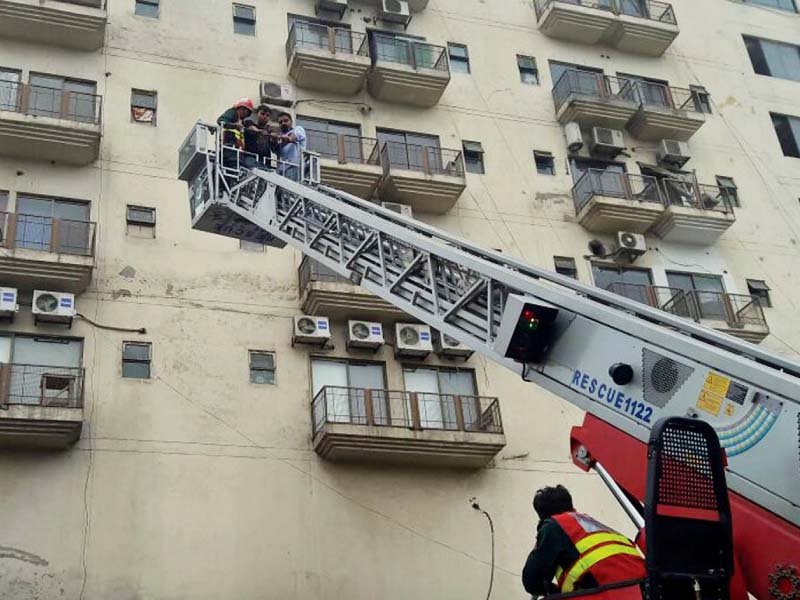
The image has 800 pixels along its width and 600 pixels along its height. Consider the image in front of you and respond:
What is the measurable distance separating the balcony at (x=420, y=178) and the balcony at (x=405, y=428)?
14.6ft

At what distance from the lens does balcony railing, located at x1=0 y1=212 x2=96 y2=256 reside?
16.8 metres

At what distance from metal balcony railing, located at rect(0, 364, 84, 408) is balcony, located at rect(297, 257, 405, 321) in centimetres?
434

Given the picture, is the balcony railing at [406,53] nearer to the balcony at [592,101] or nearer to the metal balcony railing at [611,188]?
the balcony at [592,101]

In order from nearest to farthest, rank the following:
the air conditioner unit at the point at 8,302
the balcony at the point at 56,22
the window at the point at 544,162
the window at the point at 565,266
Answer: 1. the air conditioner unit at the point at 8,302
2. the balcony at the point at 56,22
3. the window at the point at 565,266
4. the window at the point at 544,162

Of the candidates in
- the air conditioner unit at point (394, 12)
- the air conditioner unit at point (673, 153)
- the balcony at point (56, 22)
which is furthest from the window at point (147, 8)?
the air conditioner unit at point (673, 153)

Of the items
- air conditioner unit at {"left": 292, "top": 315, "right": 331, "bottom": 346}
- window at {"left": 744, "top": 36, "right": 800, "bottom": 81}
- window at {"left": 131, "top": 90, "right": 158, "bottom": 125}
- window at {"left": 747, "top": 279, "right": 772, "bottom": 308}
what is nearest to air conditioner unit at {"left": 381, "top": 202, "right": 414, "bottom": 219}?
air conditioner unit at {"left": 292, "top": 315, "right": 331, "bottom": 346}

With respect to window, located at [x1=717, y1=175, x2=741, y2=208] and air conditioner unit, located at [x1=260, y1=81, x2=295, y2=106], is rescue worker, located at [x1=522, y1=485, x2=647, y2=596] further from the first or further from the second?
window, located at [x1=717, y1=175, x2=741, y2=208]

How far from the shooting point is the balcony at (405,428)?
16516mm

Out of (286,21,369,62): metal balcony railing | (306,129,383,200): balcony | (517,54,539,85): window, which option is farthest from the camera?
(517,54,539,85): window

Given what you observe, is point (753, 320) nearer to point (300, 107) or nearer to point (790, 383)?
point (300, 107)

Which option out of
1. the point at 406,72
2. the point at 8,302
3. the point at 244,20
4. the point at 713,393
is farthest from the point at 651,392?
the point at 244,20

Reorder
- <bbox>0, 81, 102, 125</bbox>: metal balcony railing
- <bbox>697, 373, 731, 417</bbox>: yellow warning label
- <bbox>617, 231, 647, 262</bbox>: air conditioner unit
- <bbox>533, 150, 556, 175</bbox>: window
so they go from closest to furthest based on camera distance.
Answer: <bbox>697, 373, 731, 417</bbox>: yellow warning label, <bbox>0, 81, 102, 125</bbox>: metal balcony railing, <bbox>617, 231, 647, 262</bbox>: air conditioner unit, <bbox>533, 150, 556, 175</bbox>: window

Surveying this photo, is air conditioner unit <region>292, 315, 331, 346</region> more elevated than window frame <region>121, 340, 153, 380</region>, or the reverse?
air conditioner unit <region>292, 315, 331, 346</region>

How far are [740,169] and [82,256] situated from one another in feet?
53.8
